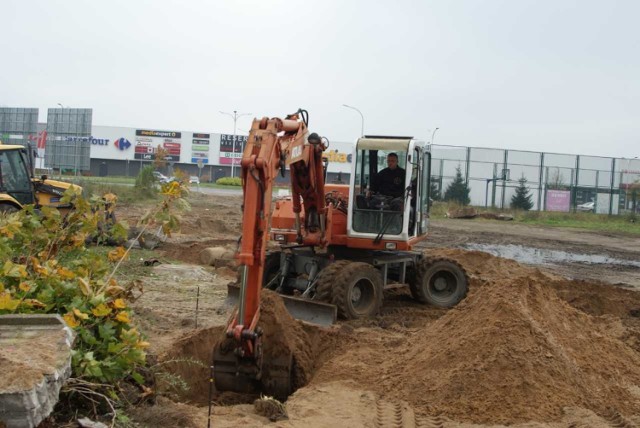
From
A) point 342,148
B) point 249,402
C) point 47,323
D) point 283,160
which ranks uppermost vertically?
point 342,148

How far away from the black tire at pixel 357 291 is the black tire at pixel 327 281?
0.05 meters

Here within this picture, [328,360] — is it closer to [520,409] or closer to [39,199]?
[520,409]

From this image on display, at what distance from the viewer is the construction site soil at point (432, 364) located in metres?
6.56

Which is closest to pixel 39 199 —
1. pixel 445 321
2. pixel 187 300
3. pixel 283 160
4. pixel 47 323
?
pixel 187 300

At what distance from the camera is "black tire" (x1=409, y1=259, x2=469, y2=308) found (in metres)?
12.3

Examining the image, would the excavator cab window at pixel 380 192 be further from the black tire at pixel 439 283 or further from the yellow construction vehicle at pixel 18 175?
the yellow construction vehicle at pixel 18 175

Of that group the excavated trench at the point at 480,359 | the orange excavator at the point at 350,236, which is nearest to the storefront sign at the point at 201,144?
the orange excavator at the point at 350,236

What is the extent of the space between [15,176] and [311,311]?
33.9ft

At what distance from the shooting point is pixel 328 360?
28.7 feet

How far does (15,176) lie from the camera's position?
1717 centimetres

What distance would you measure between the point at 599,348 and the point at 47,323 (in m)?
5.98

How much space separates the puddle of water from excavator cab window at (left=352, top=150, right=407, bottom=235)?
35.0 ft

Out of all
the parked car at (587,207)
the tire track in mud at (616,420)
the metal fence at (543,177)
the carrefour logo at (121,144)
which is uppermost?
the carrefour logo at (121,144)

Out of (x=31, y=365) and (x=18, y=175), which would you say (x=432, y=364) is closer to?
(x=31, y=365)
